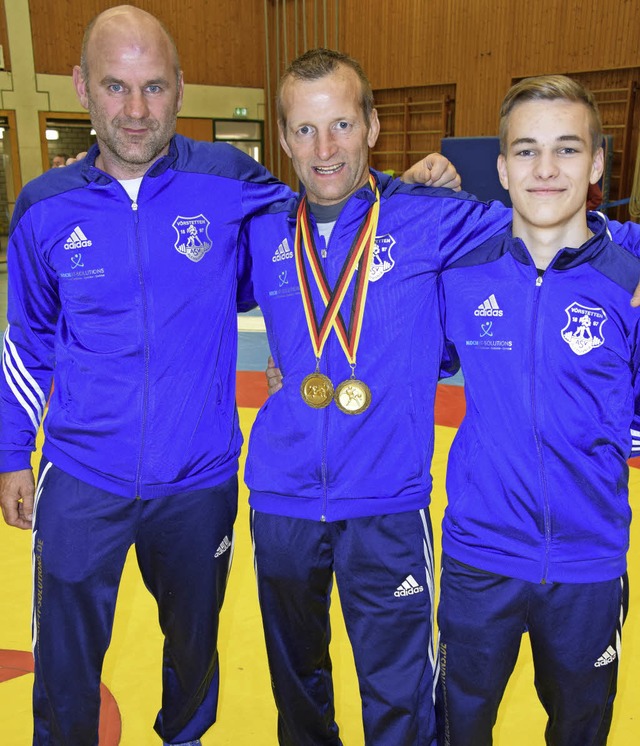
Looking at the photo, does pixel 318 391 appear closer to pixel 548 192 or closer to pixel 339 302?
pixel 339 302

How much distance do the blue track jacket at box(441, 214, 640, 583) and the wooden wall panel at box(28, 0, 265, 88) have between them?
17.5m

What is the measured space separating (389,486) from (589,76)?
14.4 metres

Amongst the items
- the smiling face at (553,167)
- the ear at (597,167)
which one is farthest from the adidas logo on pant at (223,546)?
the ear at (597,167)

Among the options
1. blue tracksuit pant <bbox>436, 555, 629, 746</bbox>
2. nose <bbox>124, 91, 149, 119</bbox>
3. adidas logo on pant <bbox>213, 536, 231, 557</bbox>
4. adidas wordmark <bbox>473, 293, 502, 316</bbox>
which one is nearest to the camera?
blue tracksuit pant <bbox>436, 555, 629, 746</bbox>

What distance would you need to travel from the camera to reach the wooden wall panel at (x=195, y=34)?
55.4ft

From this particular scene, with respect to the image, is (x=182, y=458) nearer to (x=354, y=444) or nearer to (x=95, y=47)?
(x=354, y=444)

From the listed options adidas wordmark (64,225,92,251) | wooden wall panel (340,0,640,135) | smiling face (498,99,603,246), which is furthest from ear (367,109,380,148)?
wooden wall panel (340,0,640,135)

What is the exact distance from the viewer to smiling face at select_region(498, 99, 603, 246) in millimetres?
2037

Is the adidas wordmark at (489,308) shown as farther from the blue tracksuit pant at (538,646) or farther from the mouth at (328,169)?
the blue tracksuit pant at (538,646)

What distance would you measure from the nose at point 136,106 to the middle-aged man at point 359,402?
0.44 m

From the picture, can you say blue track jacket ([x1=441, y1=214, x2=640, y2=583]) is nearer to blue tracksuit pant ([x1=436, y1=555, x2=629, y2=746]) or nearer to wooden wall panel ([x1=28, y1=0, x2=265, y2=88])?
blue tracksuit pant ([x1=436, y1=555, x2=629, y2=746])

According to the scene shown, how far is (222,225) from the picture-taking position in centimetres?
246

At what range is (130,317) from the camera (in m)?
2.34

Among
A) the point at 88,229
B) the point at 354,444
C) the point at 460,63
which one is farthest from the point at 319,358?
the point at 460,63
